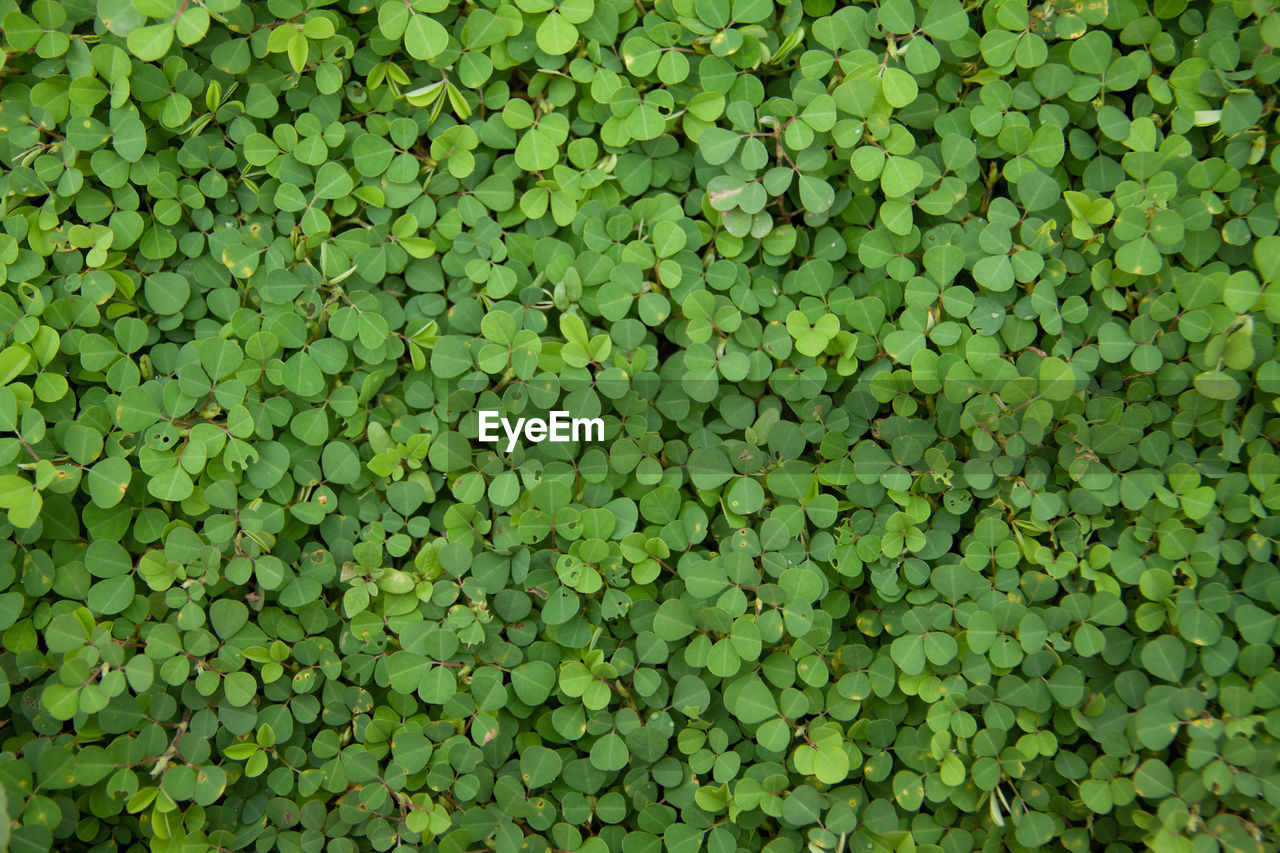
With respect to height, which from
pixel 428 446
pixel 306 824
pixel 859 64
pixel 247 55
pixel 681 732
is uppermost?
pixel 859 64

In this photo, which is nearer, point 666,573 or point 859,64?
point 859,64

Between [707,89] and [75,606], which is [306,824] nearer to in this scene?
[75,606]

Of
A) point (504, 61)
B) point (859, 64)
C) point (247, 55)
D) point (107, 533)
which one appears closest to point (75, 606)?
point (107, 533)

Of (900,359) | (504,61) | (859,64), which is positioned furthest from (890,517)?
(504,61)

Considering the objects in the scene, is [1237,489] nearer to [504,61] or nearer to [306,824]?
[504,61]

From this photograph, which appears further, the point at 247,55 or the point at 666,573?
the point at 666,573

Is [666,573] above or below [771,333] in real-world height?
below
